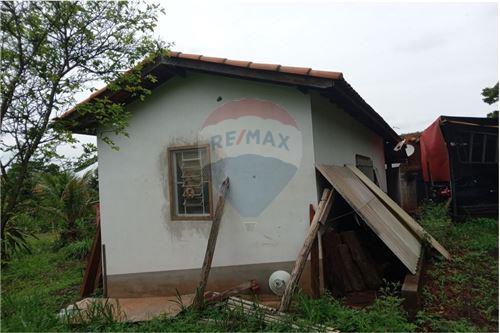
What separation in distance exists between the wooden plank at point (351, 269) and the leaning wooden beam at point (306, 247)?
2.96 ft

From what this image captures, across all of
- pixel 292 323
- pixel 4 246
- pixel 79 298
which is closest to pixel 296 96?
pixel 292 323

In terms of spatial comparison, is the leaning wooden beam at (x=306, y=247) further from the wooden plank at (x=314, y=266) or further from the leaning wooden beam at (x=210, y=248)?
the leaning wooden beam at (x=210, y=248)

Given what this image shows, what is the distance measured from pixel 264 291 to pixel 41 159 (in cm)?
363

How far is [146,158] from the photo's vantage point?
247 inches

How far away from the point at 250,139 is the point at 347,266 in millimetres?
2466

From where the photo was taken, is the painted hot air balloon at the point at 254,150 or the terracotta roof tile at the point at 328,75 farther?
the painted hot air balloon at the point at 254,150

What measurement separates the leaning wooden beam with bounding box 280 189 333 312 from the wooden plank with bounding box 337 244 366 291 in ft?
2.96

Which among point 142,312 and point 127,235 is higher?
point 127,235

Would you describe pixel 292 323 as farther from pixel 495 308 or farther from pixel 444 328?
pixel 495 308

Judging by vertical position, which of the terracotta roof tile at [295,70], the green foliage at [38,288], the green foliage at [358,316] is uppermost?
the terracotta roof tile at [295,70]

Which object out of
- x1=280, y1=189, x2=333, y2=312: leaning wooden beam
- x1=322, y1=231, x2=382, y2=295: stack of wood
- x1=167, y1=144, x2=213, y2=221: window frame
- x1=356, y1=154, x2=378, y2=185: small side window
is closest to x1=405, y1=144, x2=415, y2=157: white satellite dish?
x1=356, y1=154, x2=378, y2=185: small side window

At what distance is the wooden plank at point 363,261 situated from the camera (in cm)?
554

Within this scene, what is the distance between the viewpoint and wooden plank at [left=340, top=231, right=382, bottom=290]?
5535 mm

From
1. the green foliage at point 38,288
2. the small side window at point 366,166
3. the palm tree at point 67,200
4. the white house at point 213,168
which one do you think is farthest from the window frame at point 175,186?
the palm tree at point 67,200
